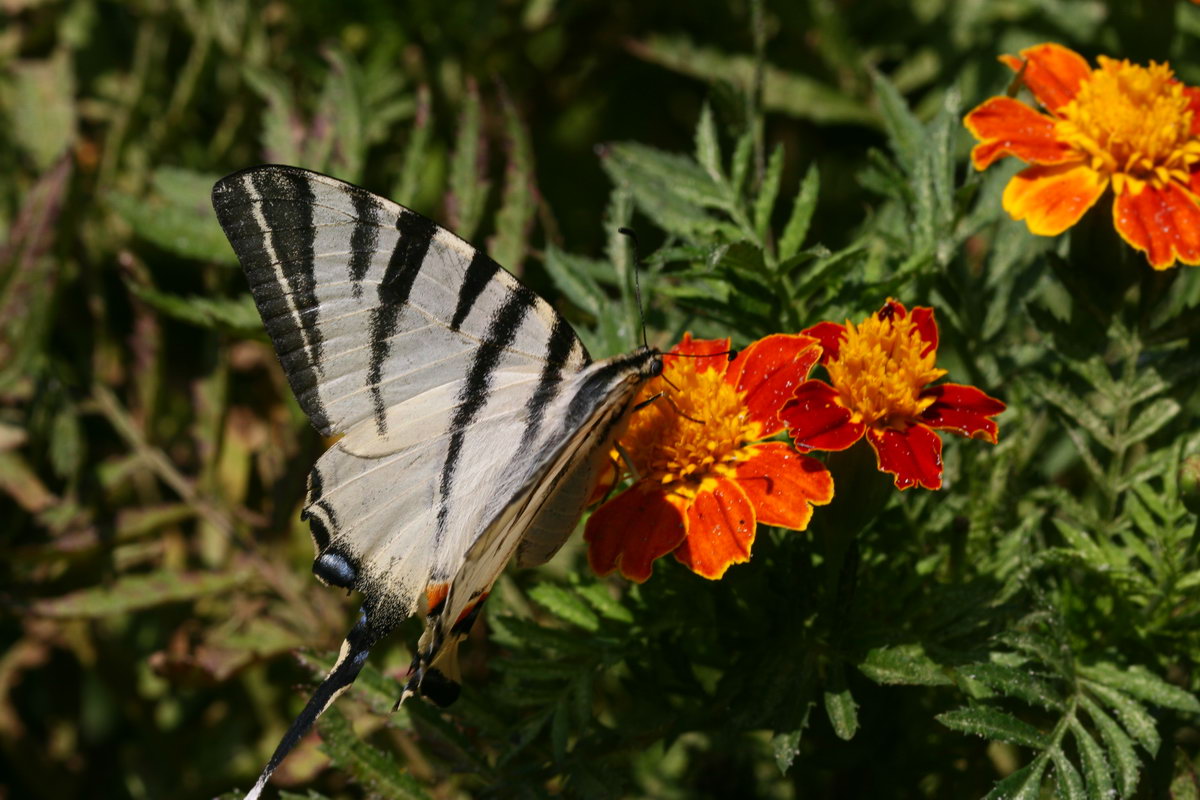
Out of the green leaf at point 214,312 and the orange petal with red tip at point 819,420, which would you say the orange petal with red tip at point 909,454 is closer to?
the orange petal with red tip at point 819,420

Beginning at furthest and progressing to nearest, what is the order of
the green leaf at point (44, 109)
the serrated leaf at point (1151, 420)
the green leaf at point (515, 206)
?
the green leaf at point (44, 109), the green leaf at point (515, 206), the serrated leaf at point (1151, 420)

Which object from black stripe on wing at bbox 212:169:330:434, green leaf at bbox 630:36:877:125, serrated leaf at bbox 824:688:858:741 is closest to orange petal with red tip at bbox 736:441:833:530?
serrated leaf at bbox 824:688:858:741

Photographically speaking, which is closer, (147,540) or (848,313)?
(848,313)

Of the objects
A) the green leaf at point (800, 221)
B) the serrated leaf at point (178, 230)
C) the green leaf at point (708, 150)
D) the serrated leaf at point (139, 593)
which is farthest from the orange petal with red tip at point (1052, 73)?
the serrated leaf at point (139, 593)

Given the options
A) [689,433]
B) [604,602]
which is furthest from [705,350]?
Answer: [604,602]

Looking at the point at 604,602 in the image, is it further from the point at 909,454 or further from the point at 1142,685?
the point at 1142,685

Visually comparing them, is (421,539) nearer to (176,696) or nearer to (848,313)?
(848,313)

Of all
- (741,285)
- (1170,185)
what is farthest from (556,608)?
(1170,185)

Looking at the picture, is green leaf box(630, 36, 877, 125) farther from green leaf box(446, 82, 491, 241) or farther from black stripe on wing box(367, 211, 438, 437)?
black stripe on wing box(367, 211, 438, 437)

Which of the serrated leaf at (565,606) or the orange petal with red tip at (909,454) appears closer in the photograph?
the orange petal with red tip at (909,454)
